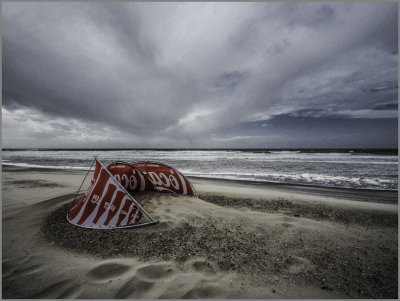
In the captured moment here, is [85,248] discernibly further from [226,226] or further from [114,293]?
[226,226]

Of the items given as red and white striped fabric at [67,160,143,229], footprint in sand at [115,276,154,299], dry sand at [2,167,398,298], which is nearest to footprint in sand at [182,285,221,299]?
dry sand at [2,167,398,298]

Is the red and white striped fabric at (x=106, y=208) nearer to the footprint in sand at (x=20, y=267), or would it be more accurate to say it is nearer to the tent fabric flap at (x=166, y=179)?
the footprint in sand at (x=20, y=267)

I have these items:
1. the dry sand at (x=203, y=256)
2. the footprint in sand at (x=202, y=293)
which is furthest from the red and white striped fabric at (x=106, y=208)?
the footprint in sand at (x=202, y=293)

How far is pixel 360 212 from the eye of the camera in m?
5.41

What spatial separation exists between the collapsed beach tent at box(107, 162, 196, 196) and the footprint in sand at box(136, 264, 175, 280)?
3681 millimetres

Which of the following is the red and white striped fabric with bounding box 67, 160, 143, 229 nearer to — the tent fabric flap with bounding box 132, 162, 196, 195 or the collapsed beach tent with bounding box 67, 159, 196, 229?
the collapsed beach tent with bounding box 67, 159, 196, 229

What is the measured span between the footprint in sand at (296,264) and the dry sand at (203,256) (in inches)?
0.6

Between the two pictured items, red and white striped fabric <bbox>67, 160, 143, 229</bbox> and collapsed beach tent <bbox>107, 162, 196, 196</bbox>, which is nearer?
red and white striped fabric <bbox>67, 160, 143, 229</bbox>

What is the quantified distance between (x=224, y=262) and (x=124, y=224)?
7.75 ft

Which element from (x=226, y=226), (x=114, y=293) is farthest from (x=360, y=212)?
(x=114, y=293)

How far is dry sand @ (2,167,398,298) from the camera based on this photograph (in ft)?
7.84

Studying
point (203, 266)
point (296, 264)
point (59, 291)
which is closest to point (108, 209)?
point (59, 291)

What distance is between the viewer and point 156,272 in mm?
2650

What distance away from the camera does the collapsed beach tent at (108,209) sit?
3.94 meters
